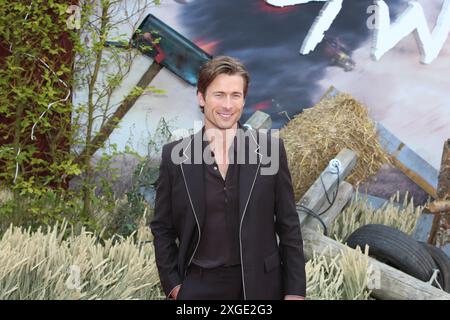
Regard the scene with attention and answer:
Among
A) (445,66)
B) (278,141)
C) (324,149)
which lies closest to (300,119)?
(324,149)

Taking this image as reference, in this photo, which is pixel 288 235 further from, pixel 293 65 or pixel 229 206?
pixel 293 65

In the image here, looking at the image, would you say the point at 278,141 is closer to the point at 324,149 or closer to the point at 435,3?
the point at 324,149

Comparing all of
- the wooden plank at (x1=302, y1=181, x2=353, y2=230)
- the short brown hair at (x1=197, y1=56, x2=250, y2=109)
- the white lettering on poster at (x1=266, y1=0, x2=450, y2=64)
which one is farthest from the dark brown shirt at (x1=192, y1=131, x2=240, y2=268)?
the white lettering on poster at (x1=266, y1=0, x2=450, y2=64)

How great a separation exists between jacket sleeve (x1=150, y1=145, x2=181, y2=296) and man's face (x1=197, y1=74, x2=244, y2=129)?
29 centimetres

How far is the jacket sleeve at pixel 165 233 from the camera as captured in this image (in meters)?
2.18

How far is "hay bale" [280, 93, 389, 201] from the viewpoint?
4406 mm

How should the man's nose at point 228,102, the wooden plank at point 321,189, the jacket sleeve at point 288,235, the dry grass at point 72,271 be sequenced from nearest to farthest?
the man's nose at point 228,102 < the jacket sleeve at point 288,235 < the dry grass at point 72,271 < the wooden plank at point 321,189

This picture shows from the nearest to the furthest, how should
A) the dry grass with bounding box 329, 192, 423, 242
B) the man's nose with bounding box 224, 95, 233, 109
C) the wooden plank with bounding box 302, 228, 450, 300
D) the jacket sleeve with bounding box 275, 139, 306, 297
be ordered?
the man's nose with bounding box 224, 95, 233, 109, the jacket sleeve with bounding box 275, 139, 306, 297, the wooden plank with bounding box 302, 228, 450, 300, the dry grass with bounding box 329, 192, 423, 242

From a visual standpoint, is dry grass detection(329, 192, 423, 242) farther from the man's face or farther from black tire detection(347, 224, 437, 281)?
the man's face

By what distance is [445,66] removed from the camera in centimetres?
561

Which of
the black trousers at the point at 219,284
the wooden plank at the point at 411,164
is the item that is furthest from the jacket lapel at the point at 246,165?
the wooden plank at the point at 411,164

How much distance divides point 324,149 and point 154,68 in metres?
2.02

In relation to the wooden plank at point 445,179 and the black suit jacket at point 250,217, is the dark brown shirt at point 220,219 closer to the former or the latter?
the black suit jacket at point 250,217
